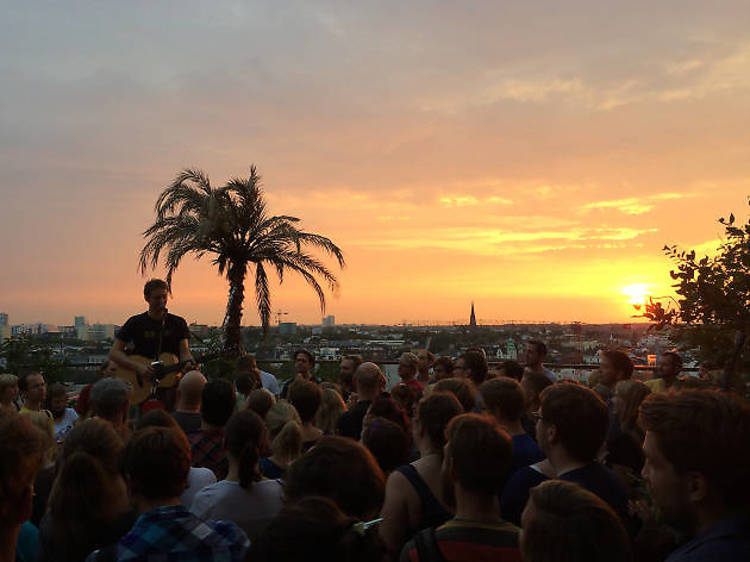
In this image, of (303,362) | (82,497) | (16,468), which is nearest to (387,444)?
(82,497)

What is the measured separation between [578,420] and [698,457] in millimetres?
1306

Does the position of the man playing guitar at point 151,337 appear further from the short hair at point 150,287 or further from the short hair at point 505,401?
the short hair at point 505,401

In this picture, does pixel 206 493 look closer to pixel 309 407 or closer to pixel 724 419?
pixel 309 407

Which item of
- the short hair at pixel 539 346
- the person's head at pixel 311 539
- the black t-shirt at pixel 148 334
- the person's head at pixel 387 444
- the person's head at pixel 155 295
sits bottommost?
the person's head at pixel 387 444

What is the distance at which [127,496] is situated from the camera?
309 cm

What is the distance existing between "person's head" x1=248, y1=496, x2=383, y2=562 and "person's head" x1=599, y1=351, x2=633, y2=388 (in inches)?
204

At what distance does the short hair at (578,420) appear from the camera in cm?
326

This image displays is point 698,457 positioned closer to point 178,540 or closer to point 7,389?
point 178,540

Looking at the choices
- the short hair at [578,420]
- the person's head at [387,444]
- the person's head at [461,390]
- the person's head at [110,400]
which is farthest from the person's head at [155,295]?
the short hair at [578,420]

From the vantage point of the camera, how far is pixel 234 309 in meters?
15.7

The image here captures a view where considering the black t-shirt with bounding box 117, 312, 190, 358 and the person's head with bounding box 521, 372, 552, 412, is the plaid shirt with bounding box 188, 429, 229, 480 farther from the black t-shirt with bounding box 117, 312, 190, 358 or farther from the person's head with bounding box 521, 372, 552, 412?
the black t-shirt with bounding box 117, 312, 190, 358

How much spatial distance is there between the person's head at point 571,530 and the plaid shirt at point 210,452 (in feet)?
9.80

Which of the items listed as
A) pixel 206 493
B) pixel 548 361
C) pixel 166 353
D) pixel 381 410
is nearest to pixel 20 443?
pixel 206 493

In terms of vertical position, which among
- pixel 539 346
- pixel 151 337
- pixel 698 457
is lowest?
pixel 698 457
